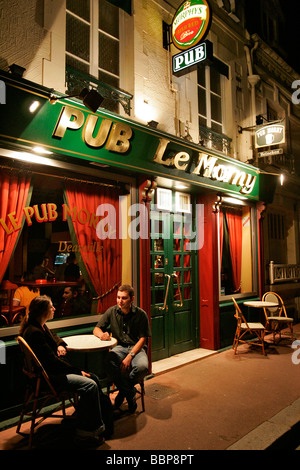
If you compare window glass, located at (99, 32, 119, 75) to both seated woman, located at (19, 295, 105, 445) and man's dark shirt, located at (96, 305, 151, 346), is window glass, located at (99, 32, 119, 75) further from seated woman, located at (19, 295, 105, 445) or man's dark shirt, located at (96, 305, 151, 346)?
seated woman, located at (19, 295, 105, 445)

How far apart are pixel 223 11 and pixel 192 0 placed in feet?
9.35

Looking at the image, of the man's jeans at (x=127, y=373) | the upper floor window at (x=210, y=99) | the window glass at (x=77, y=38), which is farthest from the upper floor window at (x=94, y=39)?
the man's jeans at (x=127, y=373)

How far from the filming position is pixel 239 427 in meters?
3.93

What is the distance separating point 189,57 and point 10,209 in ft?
14.1

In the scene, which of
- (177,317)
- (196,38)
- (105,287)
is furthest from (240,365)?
(196,38)

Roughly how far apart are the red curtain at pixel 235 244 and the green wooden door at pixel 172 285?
1456mm

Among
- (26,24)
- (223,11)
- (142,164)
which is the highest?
(223,11)

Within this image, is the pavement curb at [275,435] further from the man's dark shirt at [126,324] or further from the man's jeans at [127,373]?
the man's dark shirt at [126,324]

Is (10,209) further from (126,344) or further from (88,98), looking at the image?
(126,344)

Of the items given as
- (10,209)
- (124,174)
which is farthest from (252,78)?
(10,209)

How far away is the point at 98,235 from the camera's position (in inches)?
210
